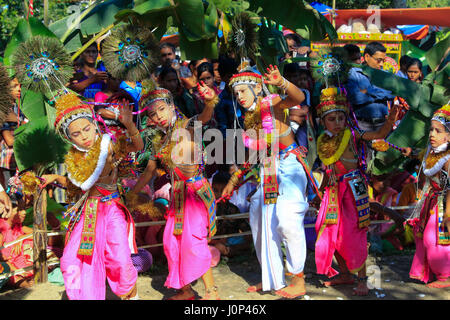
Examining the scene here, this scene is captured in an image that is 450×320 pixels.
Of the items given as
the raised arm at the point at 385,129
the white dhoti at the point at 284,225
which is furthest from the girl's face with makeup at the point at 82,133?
the raised arm at the point at 385,129

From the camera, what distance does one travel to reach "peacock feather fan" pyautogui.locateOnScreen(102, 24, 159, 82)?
4.28 meters

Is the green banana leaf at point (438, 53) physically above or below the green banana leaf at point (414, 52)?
below

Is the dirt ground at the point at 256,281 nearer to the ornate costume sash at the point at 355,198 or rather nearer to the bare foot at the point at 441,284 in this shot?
the bare foot at the point at 441,284

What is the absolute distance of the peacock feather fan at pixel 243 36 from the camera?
4.52m

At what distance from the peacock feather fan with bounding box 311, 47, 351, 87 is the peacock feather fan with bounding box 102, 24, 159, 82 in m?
1.54

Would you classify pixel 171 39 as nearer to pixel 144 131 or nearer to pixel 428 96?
pixel 144 131

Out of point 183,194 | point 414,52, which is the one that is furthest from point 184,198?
point 414,52

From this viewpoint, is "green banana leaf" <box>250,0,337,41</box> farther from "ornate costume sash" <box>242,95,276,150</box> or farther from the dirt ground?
the dirt ground

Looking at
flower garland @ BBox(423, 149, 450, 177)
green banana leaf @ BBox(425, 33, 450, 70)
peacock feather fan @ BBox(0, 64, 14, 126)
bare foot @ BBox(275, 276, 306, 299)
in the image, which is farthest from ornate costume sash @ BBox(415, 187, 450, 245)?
peacock feather fan @ BBox(0, 64, 14, 126)

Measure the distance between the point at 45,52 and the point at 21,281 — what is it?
2.27 meters

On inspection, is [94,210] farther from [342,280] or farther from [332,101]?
[342,280]

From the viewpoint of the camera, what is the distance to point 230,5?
491cm

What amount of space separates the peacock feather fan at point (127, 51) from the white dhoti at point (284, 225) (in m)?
1.50
